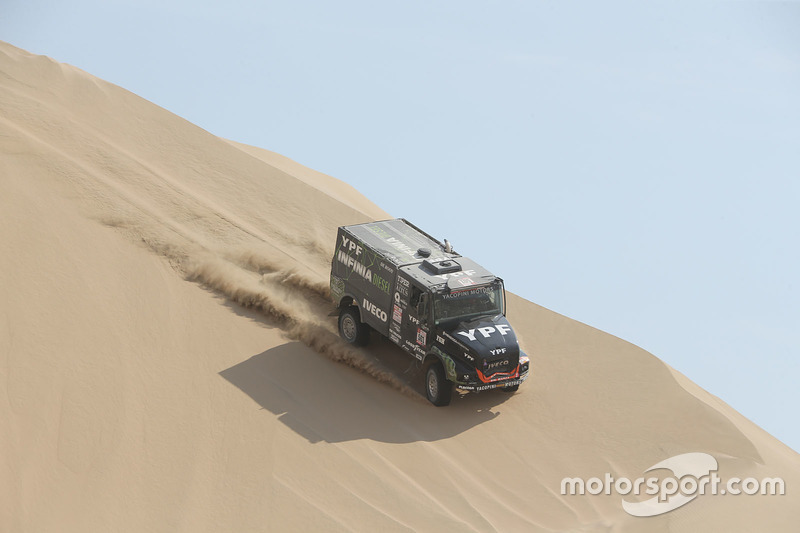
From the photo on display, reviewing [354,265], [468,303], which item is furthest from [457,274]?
[354,265]

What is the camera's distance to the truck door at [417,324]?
711 inches

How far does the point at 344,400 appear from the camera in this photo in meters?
18.1

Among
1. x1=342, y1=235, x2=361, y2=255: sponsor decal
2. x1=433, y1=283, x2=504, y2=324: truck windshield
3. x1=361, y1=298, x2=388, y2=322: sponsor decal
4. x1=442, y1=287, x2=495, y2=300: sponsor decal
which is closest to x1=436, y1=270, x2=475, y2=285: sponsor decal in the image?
x1=442, y1=287, x2=495, y2=300: sponsor decal

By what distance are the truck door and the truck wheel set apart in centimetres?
36

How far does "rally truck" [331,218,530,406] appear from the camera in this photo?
17.7 m

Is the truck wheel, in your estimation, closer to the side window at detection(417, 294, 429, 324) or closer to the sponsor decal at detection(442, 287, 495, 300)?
the side window at detection(417, 294, 429, 324)

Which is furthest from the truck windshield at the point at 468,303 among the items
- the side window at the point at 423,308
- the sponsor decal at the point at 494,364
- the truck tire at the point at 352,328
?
the truck tire at the point at 352,328

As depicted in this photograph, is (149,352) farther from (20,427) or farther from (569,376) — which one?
(569,376)

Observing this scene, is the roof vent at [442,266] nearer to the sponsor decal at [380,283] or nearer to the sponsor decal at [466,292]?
the sponsor decal at [466,292]

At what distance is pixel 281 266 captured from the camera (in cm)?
2219

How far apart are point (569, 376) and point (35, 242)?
11.9m

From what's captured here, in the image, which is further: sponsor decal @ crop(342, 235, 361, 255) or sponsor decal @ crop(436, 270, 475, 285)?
sponsor decal @ crop(342, 235, 361, 255)

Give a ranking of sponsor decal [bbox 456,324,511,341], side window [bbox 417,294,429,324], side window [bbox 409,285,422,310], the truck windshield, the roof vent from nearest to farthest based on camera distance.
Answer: sponsor decal [bbox 456,324,511,341] → side window [bbox 417,294,429,324] → the truck windshield → side window [bbox 409,285,422,310] → the roof vent

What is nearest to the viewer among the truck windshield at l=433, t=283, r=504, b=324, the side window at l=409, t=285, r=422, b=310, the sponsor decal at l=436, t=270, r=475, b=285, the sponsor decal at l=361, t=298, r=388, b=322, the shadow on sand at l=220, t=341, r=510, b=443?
the shadow on sand at l=220, t=341, r=510, b=443
